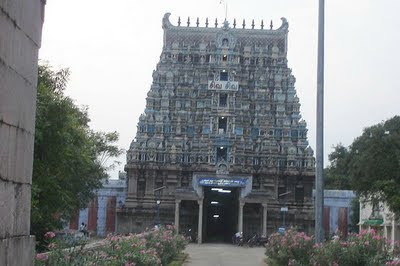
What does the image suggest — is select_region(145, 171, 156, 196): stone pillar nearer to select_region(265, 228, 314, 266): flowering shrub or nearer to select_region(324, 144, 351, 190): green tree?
select_region(324, 144, 351, 190): green tree

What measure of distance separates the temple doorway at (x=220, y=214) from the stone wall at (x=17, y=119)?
5112 cm

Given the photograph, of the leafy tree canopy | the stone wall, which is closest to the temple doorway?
the leafy tree canopy

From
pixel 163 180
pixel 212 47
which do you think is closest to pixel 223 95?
pixel 212 47

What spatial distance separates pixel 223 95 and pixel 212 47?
4988 millimetres

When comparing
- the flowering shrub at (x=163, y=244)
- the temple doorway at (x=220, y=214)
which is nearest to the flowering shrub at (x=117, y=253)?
the flowering shrub at (x=163, y=244)

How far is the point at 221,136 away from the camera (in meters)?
58.7

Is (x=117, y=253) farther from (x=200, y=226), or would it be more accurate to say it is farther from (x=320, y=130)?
(x=200, y=226)

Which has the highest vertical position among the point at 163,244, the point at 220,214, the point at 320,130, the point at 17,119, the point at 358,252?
the point at 320,130

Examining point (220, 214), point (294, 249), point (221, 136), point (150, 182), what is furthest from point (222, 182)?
point (294, 249)

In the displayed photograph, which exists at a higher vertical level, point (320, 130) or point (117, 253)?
point (320, 130)

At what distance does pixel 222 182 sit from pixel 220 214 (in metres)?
10.3

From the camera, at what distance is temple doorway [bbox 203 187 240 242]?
5856 cm

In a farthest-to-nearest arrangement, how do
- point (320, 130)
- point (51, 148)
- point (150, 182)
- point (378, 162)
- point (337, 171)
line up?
point (337, 171), point (150, 182), point (378, 162), point (51, 148), point (320, 130)

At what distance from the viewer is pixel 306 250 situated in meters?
23.7
